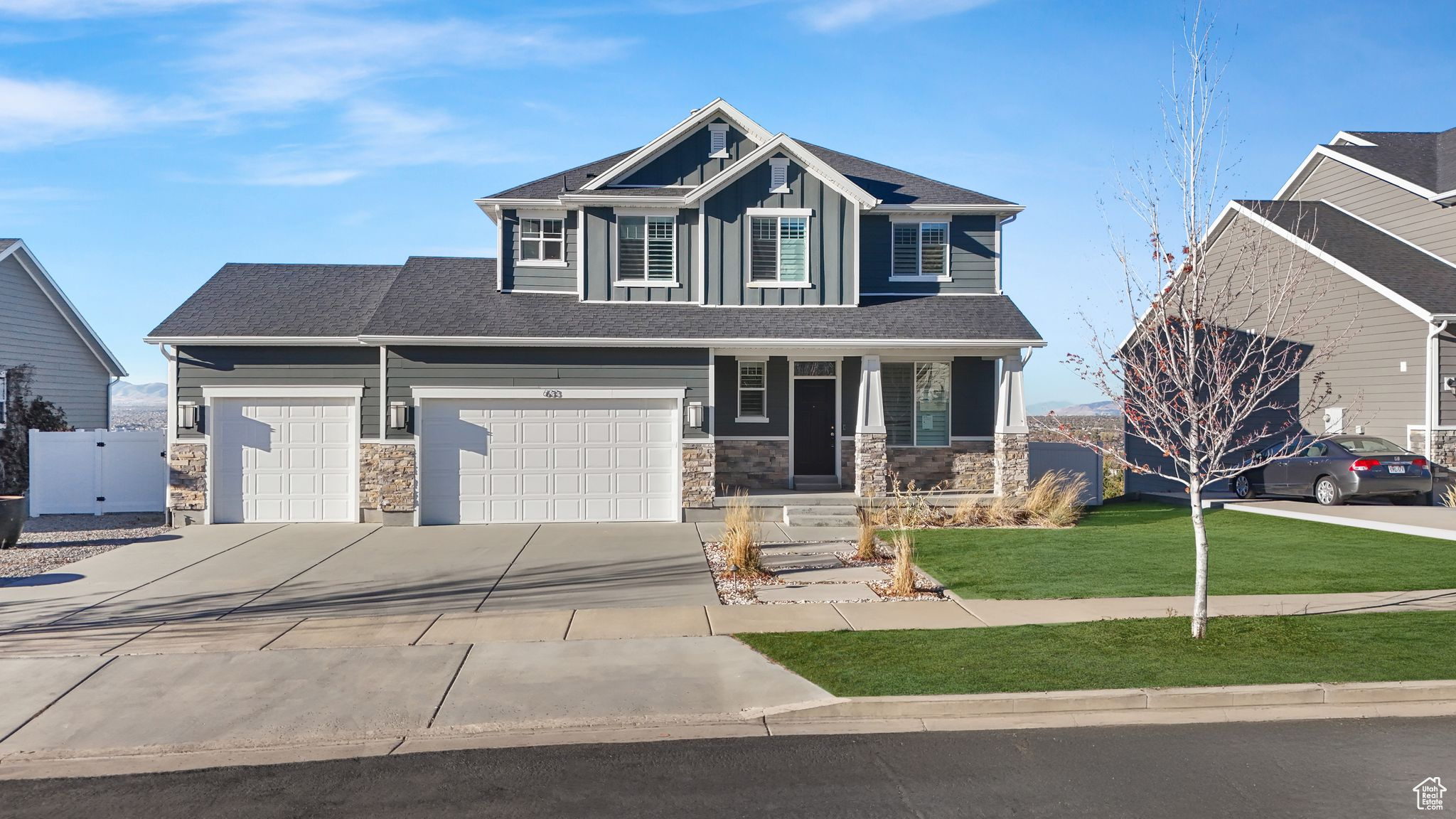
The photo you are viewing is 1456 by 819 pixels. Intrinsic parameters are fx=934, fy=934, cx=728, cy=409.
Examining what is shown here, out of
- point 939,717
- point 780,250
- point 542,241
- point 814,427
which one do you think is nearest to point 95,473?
point 542,241

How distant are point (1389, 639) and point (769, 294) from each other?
12292 millimetres

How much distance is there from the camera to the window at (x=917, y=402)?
63.8 ft

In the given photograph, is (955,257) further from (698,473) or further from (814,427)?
(698,473)

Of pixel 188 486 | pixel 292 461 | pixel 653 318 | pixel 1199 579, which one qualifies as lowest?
pixel 1199 579

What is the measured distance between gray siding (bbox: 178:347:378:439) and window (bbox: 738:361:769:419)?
23.8ft

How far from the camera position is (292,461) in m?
17.2

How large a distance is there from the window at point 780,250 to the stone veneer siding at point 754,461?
3.48m

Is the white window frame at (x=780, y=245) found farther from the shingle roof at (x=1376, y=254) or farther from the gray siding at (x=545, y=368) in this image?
the shingle roof at (x=1376, y=254)

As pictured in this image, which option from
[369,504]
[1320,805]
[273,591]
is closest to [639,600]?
[273,591]

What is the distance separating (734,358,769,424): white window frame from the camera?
19766 mm

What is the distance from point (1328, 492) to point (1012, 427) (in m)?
6.72

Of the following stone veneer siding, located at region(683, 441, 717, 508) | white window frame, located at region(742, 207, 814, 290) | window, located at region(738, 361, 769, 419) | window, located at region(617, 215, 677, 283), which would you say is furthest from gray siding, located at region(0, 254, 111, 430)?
white window frame, located at region(742, 207, 814, 290)

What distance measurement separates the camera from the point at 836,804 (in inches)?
205

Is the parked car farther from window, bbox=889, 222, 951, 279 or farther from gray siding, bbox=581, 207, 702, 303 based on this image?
gray siding, bbox=581, 207, 702, 303
